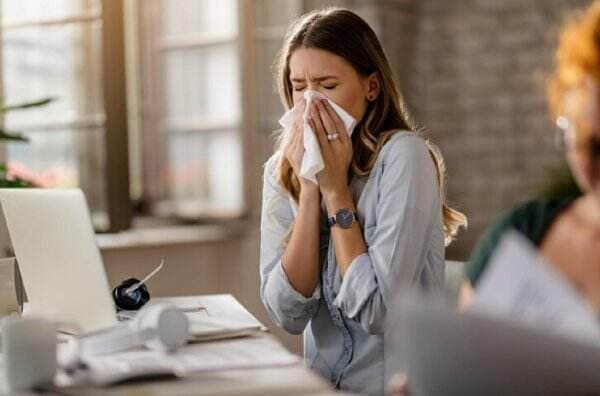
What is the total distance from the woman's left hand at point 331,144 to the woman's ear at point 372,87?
0.09 metres

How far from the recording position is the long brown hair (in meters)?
2.04

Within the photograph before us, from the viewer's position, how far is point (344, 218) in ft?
6.40

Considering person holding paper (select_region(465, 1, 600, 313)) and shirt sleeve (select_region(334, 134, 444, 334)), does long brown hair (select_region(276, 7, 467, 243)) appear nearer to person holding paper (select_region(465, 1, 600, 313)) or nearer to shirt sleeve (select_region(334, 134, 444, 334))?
shirt sleeve (select_region(334, 134, 444, 334))

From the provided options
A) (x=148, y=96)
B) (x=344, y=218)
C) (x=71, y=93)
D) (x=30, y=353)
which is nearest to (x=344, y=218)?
(x=344, y=218)

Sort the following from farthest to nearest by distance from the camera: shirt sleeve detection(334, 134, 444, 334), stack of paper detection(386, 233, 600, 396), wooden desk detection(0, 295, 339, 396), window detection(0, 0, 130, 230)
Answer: window detection(0, 0, 130, 230) → shirt sleeve detection(334, 134, 444, 334) → wooden desk detection(0, 295, 339, 396) → stack of paper detection(386, 233, 600, 396)

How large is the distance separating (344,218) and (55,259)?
1.72 ft

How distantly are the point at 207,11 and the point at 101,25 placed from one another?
1.44 feet

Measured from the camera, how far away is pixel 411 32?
4.54m

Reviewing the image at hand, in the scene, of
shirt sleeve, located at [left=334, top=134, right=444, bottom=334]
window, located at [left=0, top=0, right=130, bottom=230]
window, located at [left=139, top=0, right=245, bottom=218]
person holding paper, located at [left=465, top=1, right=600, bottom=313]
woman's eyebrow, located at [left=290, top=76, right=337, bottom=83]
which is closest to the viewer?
person holding paper, located at [left=465, top=1, right=600, bottom=313]

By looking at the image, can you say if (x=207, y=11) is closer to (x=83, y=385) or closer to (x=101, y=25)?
(x=101, y=25)

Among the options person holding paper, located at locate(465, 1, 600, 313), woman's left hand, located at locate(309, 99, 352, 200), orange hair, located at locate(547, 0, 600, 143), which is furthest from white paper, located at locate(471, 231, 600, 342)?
woman's left hand, located at locate(309, 99, 352, 200)

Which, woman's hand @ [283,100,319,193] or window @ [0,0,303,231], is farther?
window @ [0,0,303,231]

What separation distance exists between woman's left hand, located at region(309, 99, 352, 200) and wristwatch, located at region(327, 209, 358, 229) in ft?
0.16

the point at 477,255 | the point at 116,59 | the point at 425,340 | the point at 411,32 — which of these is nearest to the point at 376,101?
the point at 477,255
